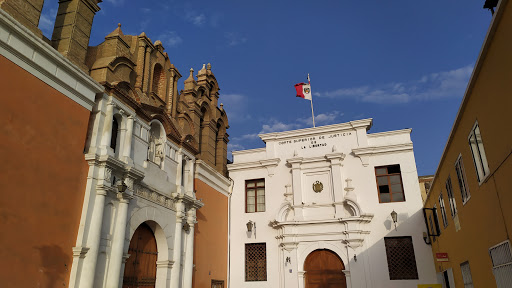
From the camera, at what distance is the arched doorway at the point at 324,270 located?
13.5 m

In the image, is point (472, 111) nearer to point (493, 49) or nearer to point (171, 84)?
point (493, 49)

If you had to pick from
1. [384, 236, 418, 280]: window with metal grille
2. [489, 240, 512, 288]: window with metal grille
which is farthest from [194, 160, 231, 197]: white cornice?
[489, 240, 512, 288]: window with metal grille

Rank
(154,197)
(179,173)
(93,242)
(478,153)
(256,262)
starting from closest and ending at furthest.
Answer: (478,153)
(93,242)
(154,197)
(179,173)
(256,262)

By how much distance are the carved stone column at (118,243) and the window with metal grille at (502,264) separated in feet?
23.9

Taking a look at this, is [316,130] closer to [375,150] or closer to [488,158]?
[375,150]

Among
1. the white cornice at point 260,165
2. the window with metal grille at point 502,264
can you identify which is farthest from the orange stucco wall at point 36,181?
the white cornice at point 260,165

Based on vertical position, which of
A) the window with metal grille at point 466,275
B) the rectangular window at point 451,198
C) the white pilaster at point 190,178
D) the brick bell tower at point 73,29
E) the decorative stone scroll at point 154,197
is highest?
the brick bell tower at point 73,29

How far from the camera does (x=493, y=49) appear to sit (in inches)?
192

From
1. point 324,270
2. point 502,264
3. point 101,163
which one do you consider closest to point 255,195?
point 324,270

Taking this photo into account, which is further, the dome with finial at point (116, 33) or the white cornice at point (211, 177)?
the white cornice at point (211, 177)

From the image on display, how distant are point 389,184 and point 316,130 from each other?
3.66 meters

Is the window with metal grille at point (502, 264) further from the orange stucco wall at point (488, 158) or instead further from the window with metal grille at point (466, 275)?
the window with metal grille at point (466, 275)

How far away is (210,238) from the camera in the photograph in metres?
13.7

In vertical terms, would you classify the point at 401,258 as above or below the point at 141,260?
above
